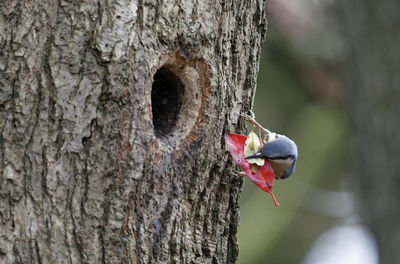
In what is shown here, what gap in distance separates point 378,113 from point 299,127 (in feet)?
8.83

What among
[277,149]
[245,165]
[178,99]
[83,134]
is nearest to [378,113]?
[277,149]

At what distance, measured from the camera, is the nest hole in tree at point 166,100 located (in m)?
2.02

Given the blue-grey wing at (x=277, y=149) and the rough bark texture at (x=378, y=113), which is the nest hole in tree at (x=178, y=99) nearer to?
the blue-grey wing at (x=277, y=149)

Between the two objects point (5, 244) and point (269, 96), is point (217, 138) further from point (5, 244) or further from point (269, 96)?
point (269, 96)

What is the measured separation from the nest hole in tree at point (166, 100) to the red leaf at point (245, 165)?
0.17m

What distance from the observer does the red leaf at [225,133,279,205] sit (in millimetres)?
2033

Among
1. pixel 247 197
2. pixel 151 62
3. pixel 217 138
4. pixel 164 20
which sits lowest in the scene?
pixel 247 197

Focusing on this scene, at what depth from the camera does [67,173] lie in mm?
1824

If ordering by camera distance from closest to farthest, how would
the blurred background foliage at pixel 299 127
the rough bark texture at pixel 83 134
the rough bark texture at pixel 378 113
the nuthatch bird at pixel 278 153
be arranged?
the rough bark texture at pixel 83 134, the nuthatch bird at pixel 278 153, the rough bark texture at pixel 378 113, the blurred background foliage at pixel 299 127

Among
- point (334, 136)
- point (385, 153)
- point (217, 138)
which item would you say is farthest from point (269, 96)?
point (217, 138)

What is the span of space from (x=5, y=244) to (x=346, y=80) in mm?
2618

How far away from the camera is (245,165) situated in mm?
2062

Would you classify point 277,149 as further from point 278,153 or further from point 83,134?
point 83,134

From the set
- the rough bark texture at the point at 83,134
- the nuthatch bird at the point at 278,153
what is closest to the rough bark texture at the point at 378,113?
the nuthatch bird at the point at 278,153
